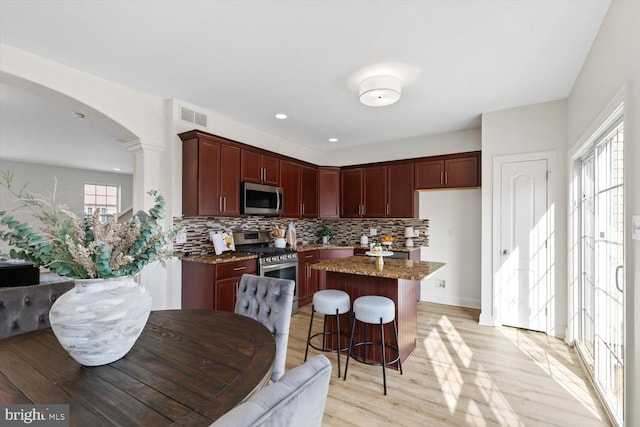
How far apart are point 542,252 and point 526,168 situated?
0.99 meters

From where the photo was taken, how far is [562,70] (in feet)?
8.93

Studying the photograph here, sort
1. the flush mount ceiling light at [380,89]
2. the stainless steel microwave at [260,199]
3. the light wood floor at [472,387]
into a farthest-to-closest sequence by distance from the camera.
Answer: the stainless steel microwave at [260,199], the flush mount ceiling light at [380,89], the light wood floor at [472,387]

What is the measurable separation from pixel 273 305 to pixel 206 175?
2.14 metres

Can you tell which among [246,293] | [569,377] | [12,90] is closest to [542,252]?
[569,377]

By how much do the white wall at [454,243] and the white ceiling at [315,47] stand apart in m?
1.60

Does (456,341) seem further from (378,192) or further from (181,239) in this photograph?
(181,239)

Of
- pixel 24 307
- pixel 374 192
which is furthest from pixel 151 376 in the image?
pixel 374 192

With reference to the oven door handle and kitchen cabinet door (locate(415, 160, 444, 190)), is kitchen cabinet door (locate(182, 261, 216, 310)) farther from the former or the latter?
kitchen cabinet door (locate(415, 160, 444, 190))

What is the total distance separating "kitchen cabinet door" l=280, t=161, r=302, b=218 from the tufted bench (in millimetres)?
3083

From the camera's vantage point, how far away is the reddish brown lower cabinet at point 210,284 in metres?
3.19

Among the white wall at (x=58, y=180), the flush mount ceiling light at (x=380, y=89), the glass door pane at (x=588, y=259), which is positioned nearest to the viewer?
the glass door pane at (x=588, y=259)

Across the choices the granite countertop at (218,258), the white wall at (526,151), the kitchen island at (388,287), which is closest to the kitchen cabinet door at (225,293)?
the granite countertop at (218,258)

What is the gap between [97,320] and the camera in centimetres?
106

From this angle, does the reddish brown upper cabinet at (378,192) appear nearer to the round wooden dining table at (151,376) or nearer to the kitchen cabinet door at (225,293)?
the kitchen cabinet door at (225,293)
